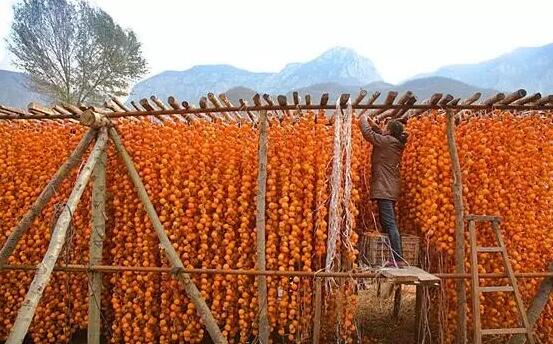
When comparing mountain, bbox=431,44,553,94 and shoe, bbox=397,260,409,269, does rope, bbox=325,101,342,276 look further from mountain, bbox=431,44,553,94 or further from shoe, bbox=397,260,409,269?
mountain, bbox=431,44,553,94

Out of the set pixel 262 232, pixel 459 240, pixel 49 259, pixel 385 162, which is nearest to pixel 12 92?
pixel 49 259

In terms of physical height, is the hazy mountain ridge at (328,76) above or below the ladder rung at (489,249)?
above

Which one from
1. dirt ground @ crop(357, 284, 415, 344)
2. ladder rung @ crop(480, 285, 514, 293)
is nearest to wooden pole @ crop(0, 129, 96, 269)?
dirt ground @ crop(357, 284, 415, 344)

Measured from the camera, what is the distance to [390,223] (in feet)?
17.6

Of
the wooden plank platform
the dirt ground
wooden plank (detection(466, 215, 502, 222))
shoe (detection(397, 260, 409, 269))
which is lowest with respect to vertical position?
the dirt ground

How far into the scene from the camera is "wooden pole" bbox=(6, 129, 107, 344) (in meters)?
4.18

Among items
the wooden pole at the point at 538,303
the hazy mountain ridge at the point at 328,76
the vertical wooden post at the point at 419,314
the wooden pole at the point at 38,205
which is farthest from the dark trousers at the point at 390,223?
the hazy mountain ridge at the point at 328,76

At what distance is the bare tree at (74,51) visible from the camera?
64.2 ft

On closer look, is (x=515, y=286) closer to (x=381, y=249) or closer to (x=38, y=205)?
(x=381, y=249)

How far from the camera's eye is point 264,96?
5.13 m

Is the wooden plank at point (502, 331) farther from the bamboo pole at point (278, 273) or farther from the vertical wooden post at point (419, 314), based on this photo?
the vertical wooden post at point (419, 314)

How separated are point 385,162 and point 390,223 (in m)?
0.74

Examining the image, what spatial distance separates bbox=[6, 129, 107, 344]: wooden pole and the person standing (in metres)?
3.27

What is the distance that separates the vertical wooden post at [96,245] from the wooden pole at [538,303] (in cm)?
498
